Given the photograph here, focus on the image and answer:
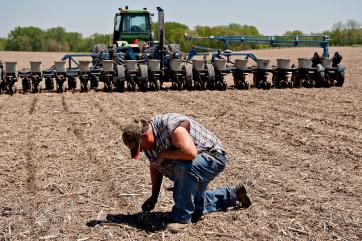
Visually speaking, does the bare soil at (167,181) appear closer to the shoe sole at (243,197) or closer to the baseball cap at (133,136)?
the shoe sole at (243,197)

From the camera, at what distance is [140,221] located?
5348mm

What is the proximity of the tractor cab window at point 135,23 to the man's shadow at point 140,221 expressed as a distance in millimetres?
14884

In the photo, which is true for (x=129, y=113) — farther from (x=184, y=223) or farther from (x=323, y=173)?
(x=184, y=223)

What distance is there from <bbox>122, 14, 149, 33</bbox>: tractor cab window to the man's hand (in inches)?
587

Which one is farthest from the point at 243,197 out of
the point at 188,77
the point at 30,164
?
the point at 188,77

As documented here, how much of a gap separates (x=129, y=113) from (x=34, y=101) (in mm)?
3681

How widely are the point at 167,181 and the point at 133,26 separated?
45.2ft

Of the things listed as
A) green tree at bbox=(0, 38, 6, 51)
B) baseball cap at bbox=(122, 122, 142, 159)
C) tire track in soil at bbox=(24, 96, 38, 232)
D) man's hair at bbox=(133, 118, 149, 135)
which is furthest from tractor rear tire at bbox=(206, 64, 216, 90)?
green tree at bbox=(0, 38, 6, 51)

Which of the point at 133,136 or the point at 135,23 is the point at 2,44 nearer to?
the point at 135,23

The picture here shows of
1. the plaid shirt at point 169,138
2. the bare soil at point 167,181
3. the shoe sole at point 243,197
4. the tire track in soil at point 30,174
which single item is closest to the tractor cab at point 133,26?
the bare soil at point 167,181

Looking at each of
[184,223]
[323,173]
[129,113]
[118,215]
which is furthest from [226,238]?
[129,113]

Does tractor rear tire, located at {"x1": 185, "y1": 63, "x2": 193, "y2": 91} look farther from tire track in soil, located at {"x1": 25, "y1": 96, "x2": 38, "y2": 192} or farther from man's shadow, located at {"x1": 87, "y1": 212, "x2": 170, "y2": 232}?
man's shadow, located at {"x1": 87, "y1": 212, "x2": 170, "y2": 232}

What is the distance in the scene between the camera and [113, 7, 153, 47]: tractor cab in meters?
19.7

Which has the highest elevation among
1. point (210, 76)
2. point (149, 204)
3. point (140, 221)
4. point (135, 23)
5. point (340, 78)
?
point (135, 23)
